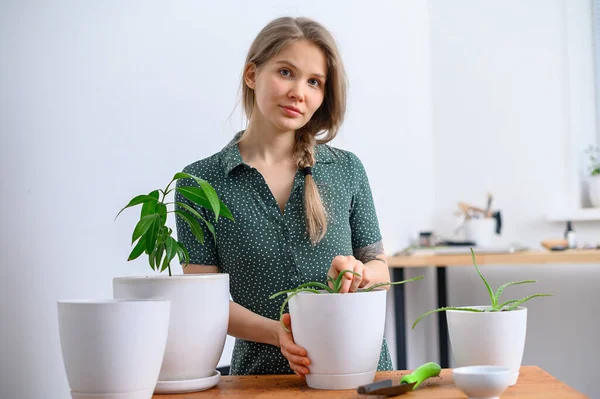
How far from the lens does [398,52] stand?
3205 millimetres

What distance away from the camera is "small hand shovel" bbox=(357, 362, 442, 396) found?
829 millimetres

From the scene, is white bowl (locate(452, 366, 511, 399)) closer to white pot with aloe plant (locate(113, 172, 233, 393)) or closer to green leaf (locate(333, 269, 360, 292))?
green leaf (locate(333, 269, 360, 292))

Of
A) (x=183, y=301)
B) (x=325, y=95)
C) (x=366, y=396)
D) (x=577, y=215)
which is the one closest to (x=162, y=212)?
(x=183, y=301)

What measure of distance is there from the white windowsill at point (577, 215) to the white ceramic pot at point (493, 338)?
2567 millimetres

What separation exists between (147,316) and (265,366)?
59 centimetres

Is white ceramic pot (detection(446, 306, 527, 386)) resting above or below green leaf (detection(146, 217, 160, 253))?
below

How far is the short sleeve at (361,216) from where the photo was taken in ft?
4.78

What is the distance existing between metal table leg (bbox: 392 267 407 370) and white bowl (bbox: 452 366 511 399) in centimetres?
206

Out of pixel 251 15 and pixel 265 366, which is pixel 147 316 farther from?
pixel 251 15

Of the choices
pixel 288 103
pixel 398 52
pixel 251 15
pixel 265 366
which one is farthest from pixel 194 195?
pixel 398 52

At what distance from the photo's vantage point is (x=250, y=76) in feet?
4.72

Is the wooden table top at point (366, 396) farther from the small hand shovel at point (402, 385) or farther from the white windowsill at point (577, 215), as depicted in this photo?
the white windowsill at point (577, 215)

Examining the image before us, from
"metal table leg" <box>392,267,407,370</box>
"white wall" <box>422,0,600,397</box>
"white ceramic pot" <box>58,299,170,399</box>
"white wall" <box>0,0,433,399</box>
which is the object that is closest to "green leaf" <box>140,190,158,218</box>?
"white ceramic pot" <box>58,299,170,399</box>

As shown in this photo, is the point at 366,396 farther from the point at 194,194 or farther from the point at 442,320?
the point at 442,320
